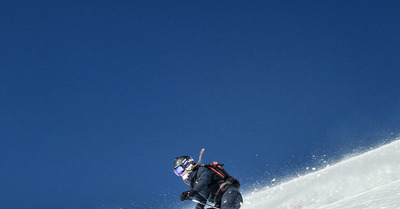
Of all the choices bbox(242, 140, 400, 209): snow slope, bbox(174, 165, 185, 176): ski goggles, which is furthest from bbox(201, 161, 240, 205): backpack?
bbox(242, 140, 400, 209): snow slope

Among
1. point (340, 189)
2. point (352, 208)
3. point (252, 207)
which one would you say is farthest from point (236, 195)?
point (252, 207)

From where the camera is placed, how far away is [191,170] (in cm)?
874

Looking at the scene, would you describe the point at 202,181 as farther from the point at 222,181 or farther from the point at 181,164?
the point at 181,164

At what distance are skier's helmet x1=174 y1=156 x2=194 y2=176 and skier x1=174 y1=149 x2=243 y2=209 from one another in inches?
8.2

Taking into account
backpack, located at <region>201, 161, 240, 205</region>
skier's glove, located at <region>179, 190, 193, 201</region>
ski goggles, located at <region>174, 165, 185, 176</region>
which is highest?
ski goggles, located at <region>174, 165, 185, 176</region>

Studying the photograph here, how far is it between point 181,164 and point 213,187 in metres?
1.01

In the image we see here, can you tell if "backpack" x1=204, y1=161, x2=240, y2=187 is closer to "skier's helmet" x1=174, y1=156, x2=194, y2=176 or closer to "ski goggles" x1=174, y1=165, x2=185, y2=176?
"skier's helmet" x1=174, y1=156, x2=194, y2=176

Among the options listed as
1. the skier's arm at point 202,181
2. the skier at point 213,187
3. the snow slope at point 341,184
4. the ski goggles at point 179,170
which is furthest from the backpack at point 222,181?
the snow slope at point 341,184

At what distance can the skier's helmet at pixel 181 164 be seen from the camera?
28.8ft

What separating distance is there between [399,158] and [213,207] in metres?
6.10

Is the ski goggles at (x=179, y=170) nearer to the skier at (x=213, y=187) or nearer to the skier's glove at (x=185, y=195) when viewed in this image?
the skier at (x=213, y=187)

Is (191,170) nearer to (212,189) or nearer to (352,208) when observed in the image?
(212,189)

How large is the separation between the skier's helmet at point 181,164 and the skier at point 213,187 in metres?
0.21

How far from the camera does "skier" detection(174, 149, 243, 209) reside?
782 cm
